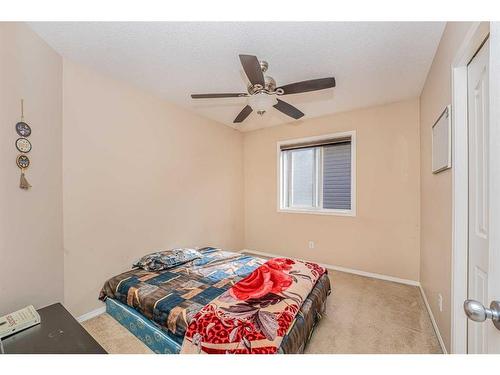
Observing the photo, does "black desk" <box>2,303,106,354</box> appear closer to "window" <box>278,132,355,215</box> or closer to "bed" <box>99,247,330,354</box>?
"bed" <box>99,247,330,354</box>

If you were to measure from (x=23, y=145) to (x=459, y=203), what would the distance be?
→ 3014 millimetres

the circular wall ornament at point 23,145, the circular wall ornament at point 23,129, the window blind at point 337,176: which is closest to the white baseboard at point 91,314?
the circular wall ornament at point 23,145

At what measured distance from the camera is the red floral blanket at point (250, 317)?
129 cm

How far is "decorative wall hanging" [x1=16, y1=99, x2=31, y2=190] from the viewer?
156cm

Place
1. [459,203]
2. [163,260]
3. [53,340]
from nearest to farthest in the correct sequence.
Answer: [53,340] → [459,203] → [163,260]

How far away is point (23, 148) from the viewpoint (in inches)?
62.6

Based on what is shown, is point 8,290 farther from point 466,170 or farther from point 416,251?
point 416,251

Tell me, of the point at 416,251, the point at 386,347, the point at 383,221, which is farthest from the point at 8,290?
the point at 416,251

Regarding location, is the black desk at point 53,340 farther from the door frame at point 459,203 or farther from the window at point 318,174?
the window at point 318,174

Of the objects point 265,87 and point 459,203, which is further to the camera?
point 265,87

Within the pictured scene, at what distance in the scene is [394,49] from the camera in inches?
74.2

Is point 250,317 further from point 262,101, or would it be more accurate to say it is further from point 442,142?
point 442,142

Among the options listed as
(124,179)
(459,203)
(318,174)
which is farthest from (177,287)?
(318,174)
